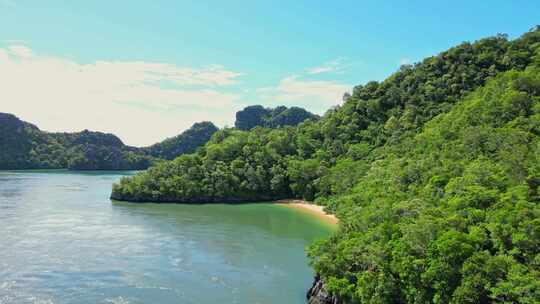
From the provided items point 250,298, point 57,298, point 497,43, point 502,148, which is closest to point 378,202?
point 502,148

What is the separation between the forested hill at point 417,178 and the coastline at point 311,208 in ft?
7.78

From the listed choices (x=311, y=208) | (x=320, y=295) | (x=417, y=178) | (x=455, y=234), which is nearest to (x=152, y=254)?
(x=320, y=295)

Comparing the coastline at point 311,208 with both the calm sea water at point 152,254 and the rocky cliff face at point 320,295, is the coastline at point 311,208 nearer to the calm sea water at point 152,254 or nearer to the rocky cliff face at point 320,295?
the calm sea water at point 152,254

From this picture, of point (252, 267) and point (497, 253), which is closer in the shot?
point (497, 253)

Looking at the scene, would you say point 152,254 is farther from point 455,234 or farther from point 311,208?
point 311,208

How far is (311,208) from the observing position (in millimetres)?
76500

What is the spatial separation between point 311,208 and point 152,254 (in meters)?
37.7

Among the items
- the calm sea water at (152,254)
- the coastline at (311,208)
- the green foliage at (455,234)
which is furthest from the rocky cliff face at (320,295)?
the coastline at (311,208)

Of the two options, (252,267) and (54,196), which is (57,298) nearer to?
(252,267)

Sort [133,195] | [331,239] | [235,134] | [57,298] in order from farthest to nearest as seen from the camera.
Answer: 1. [235,134]
2. [133,195]
3. [331,239]
4. [57,298]

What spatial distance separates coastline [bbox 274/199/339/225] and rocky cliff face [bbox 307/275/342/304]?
3082 cm

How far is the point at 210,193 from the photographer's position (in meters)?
85.1

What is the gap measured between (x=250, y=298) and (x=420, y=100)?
217ft

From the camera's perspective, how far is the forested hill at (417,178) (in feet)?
81.5
